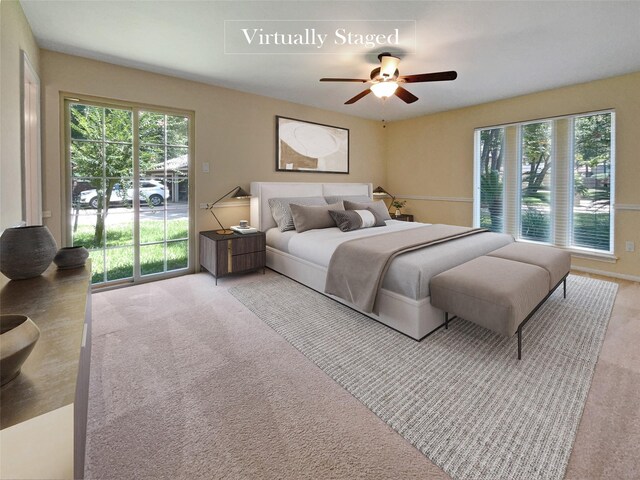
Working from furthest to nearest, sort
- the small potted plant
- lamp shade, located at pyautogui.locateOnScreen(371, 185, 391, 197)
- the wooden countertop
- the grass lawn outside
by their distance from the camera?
1. the small potted plant
2. lamp shade, located at pyautogui.locateOnScreen(371, 185, 391, 197)
3. the grass lawn outside
4. the wooden countertop

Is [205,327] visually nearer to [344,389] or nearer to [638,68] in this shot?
[344,389]

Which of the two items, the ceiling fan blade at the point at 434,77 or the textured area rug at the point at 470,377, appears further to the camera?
the ceiling fan blade at the point at 434,77

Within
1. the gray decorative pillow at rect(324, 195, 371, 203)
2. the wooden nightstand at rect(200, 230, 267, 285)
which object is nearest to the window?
the gray decorative pillow at rect(324, 195, 371, 203)

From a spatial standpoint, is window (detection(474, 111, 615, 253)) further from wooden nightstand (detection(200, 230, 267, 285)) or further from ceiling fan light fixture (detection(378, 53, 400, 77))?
wooden nightstand (detection(200, 230, 267, 285))

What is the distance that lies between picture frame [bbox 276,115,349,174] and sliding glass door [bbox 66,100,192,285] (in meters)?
1.39

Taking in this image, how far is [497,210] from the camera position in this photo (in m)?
5.05

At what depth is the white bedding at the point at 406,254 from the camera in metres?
2.41

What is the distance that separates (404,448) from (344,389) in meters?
0.49

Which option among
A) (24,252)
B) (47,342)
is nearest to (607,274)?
(47,342)

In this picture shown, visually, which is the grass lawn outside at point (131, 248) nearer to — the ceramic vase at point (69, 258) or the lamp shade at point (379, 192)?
the ceramic vase at point (69, 258)

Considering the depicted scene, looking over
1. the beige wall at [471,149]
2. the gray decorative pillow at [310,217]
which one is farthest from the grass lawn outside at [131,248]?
the beige wall at [471,149]

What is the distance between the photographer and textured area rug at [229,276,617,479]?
56.1 inches

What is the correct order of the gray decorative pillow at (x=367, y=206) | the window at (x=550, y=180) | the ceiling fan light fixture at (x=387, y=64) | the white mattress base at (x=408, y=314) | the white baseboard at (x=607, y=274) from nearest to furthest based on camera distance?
the white mattress base at (x=408, y=314), the ceiling fan light fixture at (x=387, y=64), the white baseboard at (x=607, y=274), the window at (x=550, y=180), the gray decorative pillow at (x=367, y=206)

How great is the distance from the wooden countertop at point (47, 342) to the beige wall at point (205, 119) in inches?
88.8
